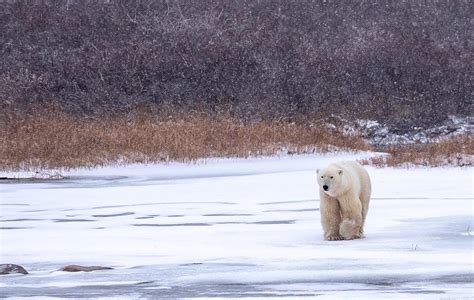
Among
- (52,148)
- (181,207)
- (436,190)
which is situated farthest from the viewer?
(52,148)

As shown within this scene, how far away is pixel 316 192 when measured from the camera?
12883 millimetres

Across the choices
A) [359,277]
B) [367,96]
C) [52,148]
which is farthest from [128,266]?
[367,96]

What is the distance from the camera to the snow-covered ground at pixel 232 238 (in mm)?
6312

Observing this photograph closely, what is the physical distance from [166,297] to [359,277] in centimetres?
135

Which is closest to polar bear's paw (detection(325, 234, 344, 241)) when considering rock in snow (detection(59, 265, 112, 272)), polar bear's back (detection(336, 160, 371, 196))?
polar bear's back (detection(336, 160, 371, 196))

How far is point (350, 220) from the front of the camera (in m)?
8.58

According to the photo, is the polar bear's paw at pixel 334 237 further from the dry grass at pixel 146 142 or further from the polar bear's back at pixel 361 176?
the dry grass at pixel 146 142

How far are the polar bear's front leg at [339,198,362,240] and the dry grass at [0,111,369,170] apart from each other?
29.4ft

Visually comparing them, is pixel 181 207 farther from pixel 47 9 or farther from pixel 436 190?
pixel 47 9

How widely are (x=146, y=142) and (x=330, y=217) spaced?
33.2 feet

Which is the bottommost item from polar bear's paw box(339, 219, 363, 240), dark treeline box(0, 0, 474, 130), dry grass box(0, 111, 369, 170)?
polar bear's paw box(339, 219, 363, 240)

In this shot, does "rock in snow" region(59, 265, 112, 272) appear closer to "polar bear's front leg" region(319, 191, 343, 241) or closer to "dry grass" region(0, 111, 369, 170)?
"polar bear's front leg" region(319, 191, 343, 241)

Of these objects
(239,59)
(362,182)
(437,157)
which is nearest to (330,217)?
(362,182)

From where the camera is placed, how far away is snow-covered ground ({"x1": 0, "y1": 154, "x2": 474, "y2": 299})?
631 centimetres
